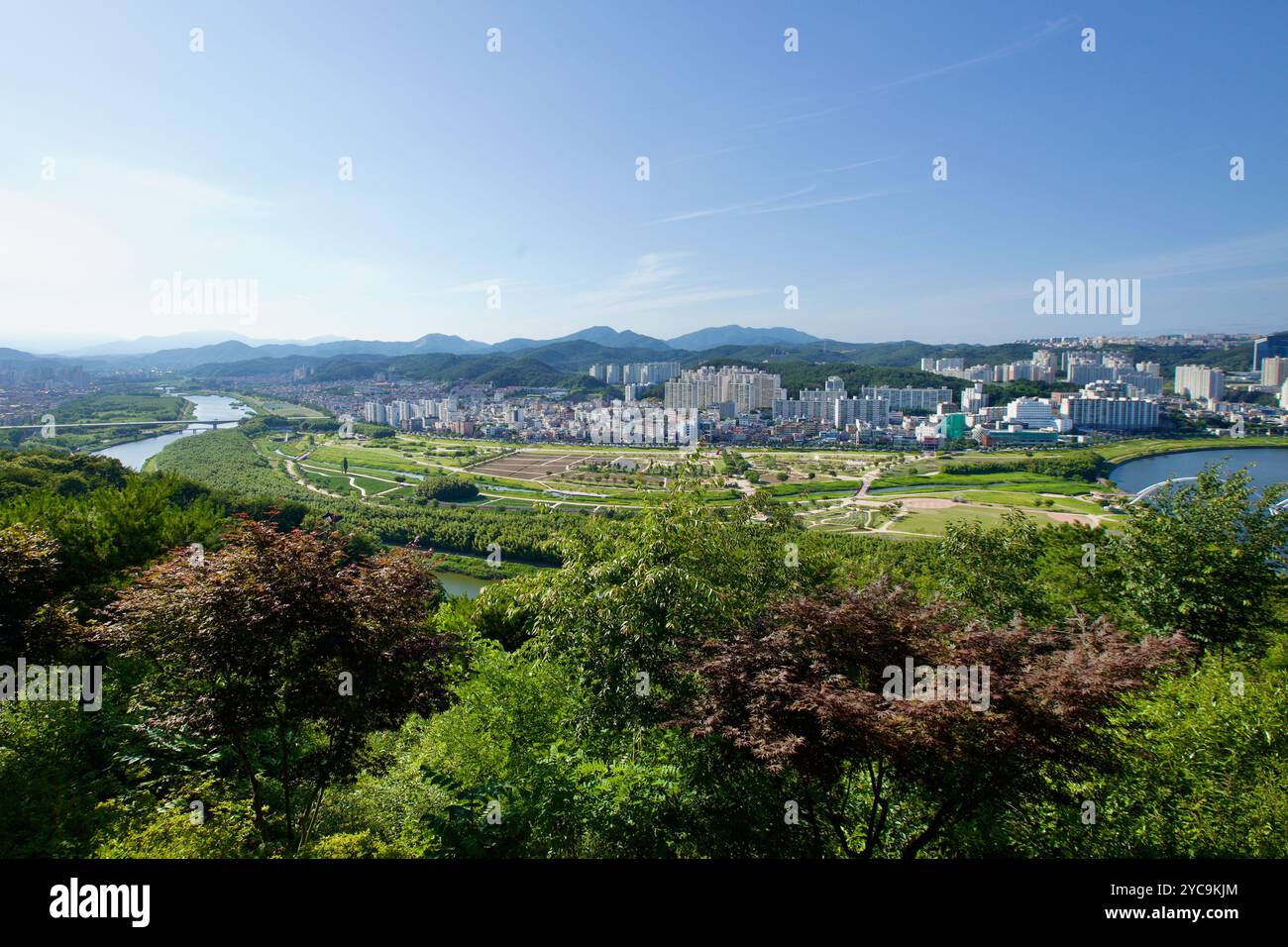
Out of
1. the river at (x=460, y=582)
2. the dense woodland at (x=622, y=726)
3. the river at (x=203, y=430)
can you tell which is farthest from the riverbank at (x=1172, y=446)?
the dense woodland at (x=622, y=726)

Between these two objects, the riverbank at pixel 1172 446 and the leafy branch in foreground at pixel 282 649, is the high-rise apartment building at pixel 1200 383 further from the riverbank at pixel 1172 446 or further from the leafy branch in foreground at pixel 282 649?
the leafy branch in foreground at pixel 282 649

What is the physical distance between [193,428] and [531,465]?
3639 cm

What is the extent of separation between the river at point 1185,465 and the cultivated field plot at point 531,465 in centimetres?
3563

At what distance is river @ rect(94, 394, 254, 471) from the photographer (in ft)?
139

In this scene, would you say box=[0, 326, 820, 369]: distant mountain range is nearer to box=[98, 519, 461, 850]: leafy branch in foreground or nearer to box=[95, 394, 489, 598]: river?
box=[95, 394, 489, 598]: river

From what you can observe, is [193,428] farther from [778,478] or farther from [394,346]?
[394,346]

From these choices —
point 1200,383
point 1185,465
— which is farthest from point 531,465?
point 1200,383

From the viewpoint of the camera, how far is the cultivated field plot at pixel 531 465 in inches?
1736

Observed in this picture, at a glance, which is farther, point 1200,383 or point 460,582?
point 1200,383

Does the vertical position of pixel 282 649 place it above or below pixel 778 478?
above

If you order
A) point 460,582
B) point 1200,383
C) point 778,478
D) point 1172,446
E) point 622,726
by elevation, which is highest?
point 1200,383

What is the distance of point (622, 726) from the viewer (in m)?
4.39
